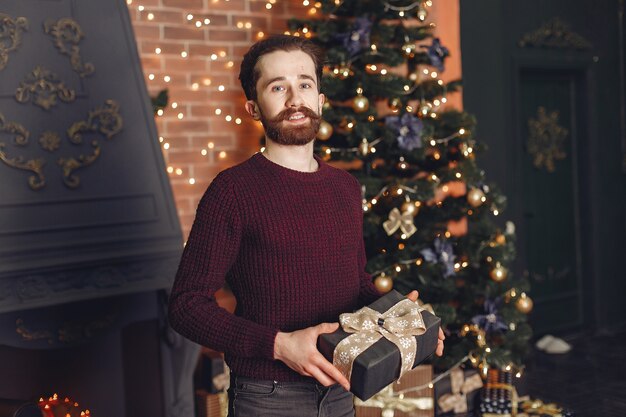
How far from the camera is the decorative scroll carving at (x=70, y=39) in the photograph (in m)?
2.96

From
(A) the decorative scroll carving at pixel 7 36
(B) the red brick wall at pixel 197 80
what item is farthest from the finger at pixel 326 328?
(B) the red brick wall at pixel 197 80

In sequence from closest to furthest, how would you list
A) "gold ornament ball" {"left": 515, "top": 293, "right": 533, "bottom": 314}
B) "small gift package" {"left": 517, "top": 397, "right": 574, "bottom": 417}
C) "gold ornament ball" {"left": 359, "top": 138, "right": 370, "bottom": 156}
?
"gold ornament ball" {"left": 359, "top": 138, "right": 370, "bottom": 156}, "small gift package" {"left": 517, "top": 397, "right": 574, "bottom": 417}, "gold ornament ball" {"left": 515, "top": 293, "right": 533, "bottom": 314}

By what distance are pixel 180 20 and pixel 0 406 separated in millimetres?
2221

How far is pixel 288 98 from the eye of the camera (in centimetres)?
187

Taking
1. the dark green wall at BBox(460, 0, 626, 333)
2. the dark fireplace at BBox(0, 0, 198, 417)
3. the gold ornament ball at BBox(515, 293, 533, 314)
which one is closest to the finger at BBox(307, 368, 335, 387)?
the dark fireplace at BBox(0, 0, 198, 417)

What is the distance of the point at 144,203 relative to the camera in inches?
122

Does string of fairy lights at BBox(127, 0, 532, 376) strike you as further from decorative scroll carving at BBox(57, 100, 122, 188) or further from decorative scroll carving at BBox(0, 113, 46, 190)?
decorative scroll carving at BBox(0, 113, 46, 190)

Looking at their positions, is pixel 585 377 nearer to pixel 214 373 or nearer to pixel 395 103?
pixel 395 103

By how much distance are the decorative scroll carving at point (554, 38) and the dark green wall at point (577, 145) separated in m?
0.04

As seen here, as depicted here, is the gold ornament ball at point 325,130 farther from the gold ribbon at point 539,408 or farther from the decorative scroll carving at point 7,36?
the gold ribbon at point 539,408

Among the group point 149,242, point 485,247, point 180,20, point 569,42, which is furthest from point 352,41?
point 569,42

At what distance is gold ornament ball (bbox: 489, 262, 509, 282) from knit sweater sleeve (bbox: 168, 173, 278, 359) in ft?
8.65

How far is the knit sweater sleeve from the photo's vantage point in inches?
67.6

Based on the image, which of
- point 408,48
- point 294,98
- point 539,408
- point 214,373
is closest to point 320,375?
point 294,98
